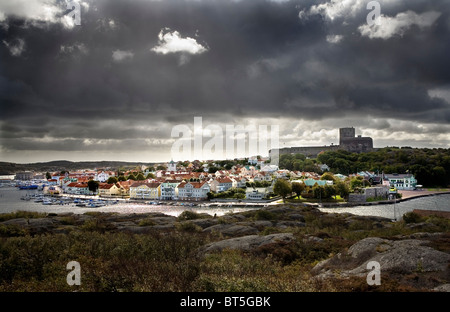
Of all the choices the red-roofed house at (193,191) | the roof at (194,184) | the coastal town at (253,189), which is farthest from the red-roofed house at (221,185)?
the roof at (194,184)

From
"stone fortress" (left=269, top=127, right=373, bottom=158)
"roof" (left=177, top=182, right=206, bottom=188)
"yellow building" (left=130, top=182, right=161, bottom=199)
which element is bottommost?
"yellow building" (left=130, top=182, right=161, bottom=199)

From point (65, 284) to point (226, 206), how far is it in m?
47.3

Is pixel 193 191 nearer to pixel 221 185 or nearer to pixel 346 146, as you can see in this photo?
pixel 221 185

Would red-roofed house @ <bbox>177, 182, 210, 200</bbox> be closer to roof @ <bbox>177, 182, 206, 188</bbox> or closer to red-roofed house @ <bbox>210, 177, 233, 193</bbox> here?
roof @ <bbox>177, 182, 206, 188</bbox>

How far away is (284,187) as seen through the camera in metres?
57.2

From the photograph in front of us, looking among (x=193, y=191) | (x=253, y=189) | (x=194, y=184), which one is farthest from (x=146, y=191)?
(x=253, y=189)

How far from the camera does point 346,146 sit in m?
143

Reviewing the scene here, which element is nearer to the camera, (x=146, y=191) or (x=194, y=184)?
(x=194, y=184)

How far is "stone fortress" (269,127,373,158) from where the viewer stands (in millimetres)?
139750

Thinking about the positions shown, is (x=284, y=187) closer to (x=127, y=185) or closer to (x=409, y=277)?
(x=127, y=185)

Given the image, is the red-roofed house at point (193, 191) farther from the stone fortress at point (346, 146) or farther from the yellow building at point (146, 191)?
the stone fortress at point (346, 146)

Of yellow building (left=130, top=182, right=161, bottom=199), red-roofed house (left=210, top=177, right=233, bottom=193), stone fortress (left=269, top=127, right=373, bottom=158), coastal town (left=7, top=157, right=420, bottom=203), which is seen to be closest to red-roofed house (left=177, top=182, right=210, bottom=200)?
coastal town (left=7, top=157, right=420, bottom=203)
